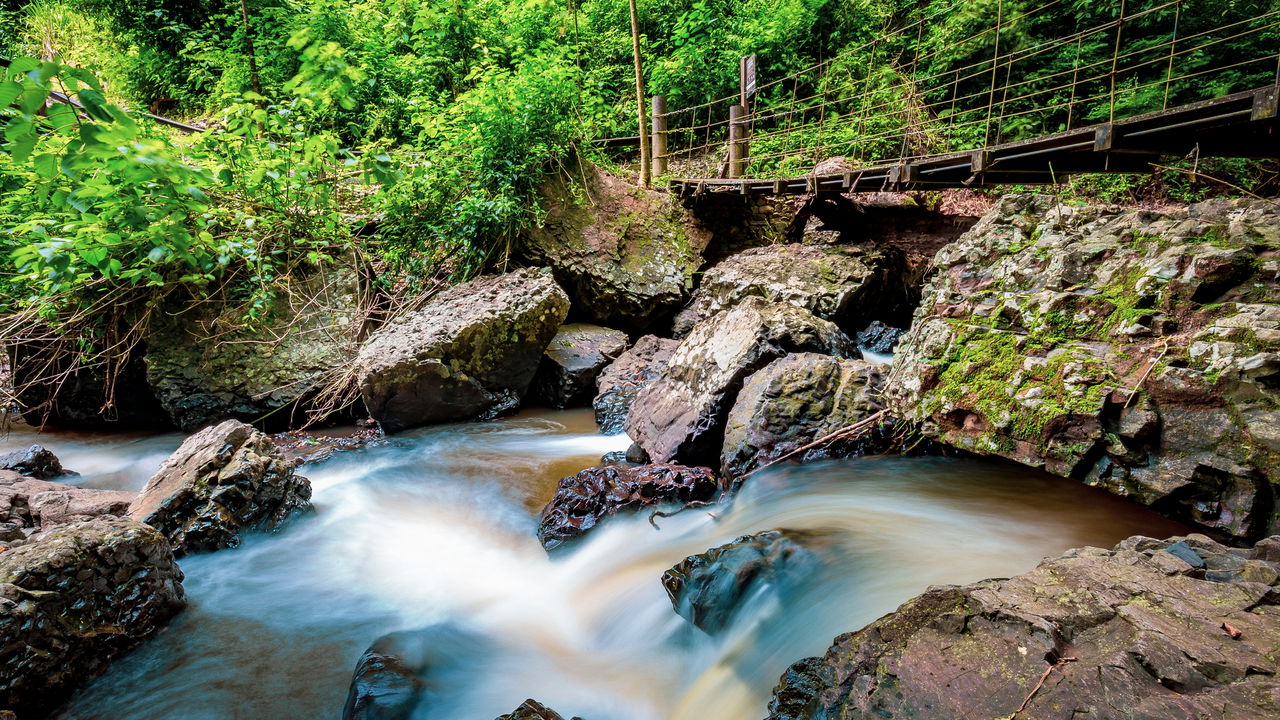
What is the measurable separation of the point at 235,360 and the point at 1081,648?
756 centimetres

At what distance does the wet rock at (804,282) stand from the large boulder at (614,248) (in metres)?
0.49

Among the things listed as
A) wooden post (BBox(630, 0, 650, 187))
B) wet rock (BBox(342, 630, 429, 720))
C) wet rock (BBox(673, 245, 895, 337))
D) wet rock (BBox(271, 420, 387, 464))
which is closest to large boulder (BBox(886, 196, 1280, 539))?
wet rock (BBox(342, 630, 429, 720))

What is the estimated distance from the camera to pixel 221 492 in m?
3.90

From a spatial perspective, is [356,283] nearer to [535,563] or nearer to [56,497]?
[56,497]

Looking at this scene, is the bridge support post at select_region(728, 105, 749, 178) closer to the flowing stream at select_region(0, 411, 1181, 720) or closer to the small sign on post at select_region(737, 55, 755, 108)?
the small sign on post at select_region(737, 55, 755, 108)

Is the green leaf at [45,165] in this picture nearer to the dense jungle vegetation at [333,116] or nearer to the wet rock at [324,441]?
the dense jungle vegetation at [333,116]

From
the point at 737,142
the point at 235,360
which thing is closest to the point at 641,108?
the point at 737,142

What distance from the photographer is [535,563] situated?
376 cm

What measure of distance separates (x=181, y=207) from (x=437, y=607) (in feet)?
7.96

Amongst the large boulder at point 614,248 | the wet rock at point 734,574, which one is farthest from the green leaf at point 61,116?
the large boulder at point 614,248

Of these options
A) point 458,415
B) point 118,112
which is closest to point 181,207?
point 118,112

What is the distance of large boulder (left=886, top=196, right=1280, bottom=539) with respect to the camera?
2316mm

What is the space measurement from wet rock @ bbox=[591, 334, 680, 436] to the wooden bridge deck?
3271 mm

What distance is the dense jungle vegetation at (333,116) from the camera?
3.14 meters
